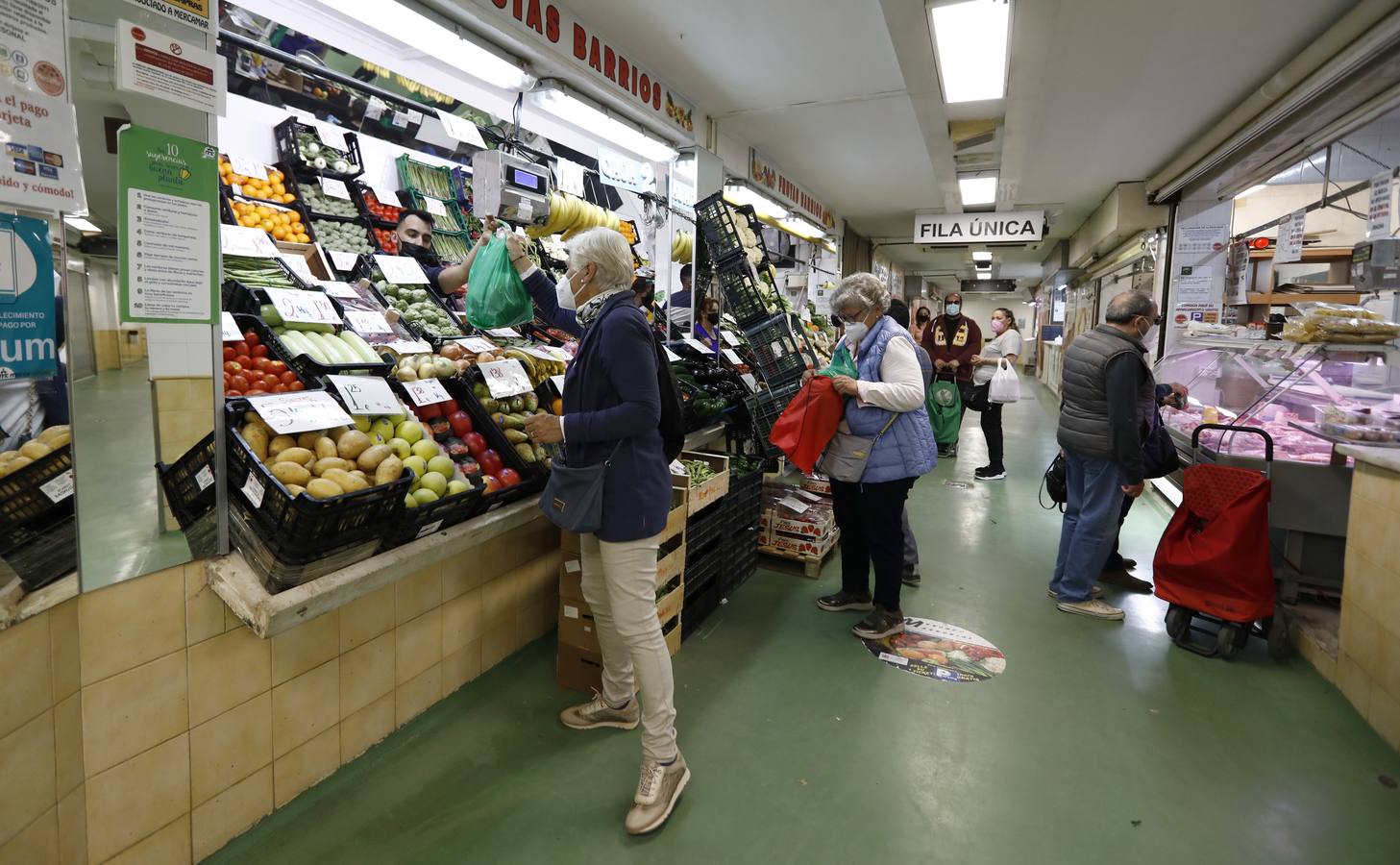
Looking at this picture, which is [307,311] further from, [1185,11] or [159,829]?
[1185,11]

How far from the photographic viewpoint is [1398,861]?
197 cm

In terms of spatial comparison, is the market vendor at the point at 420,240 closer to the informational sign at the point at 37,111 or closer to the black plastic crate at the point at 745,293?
the black plastic crate at the point at 745,293

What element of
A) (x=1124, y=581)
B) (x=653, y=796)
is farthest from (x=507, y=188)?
(x=1124, y=581)

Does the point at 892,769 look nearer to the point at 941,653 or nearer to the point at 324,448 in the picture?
the point at 941,653

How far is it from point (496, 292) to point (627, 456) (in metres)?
1.14

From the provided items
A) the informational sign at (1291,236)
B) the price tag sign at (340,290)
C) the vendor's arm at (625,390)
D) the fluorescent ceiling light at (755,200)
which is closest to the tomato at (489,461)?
the vendor's arm at (625,390)

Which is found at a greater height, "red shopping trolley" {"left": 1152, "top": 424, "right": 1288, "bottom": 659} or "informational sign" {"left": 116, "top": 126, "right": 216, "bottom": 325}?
"informational sign" {"left": 116, "top": 126, "right": 216, "bottom": 325}

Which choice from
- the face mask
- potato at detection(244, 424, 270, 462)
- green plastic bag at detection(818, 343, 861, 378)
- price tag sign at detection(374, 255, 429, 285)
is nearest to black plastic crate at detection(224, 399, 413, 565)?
potato at detection(244, 424, 270, 462)

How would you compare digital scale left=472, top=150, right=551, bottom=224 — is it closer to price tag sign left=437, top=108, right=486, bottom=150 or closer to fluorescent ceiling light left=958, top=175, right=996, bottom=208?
price tag sign left=437, top=108, right=486, bottom=150

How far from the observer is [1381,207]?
3.85 m

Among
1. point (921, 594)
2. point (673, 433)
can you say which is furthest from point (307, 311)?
point (921, 594)

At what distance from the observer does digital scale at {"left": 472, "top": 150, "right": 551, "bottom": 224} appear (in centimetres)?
320

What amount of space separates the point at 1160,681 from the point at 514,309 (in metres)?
3.21

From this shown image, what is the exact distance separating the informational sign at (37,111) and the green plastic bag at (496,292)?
1.43 metres
